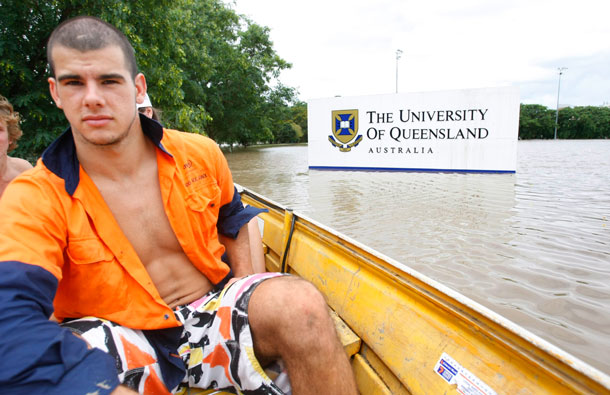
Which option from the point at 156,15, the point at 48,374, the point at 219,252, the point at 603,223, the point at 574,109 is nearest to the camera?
the point at 48,374

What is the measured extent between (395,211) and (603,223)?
3.16 m

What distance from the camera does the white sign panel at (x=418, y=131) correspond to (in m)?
9.91

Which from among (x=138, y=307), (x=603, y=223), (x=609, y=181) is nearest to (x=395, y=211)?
(x=603, y=223)

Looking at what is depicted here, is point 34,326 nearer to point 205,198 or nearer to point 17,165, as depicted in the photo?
point 205,198

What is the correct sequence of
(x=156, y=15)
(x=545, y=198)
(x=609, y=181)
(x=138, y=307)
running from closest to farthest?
1. (x=138, y=307)
2. (x=545, y=198)
3. (x=156, y=15)
4. (x=609, y=181)

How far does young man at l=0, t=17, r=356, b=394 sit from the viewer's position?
1.15 m

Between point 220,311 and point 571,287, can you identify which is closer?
point 220,311

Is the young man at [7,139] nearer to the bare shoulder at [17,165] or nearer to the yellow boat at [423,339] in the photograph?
the bare shoulder at [17,165]

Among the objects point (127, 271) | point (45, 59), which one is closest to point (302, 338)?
point (127, 271)

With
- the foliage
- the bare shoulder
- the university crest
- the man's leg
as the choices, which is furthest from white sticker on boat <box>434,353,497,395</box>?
the foliage

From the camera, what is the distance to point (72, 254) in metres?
1.35

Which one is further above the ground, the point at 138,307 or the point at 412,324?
the point at 138,307

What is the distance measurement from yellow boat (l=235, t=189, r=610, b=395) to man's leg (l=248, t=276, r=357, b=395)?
0.33m

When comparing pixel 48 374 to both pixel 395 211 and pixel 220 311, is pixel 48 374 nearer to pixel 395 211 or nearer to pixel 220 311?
pixel 220 311
